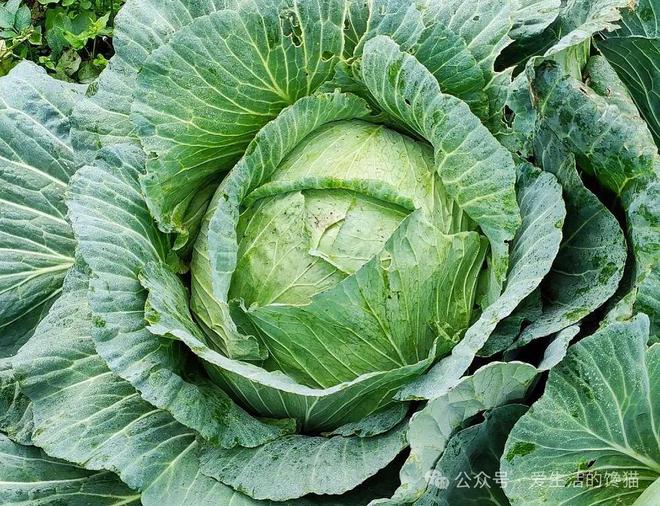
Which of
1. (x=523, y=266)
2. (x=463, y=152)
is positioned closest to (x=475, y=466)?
(x=523, y=266)

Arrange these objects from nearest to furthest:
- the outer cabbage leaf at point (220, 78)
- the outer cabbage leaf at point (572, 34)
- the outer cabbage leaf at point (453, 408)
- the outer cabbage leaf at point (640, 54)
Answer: the outer cabbage leaf at point (453, 408) → the outer cabbage leaf at point (572, 34) → the outer cabbage leaf at point (220, 78) → the outer cabbage leaf at point (640, 54)

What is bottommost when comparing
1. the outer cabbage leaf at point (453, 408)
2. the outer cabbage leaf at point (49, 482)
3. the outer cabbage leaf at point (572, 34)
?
the outer cabbage leaf at point (49, 482)

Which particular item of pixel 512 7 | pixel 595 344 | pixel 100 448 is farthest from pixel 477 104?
pixel 100 448

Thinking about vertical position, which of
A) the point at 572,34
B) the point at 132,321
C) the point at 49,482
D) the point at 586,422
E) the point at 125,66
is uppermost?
the point at 572,34

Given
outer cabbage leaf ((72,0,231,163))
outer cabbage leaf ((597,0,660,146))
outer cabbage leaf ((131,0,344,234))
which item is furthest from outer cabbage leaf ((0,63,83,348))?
outer cabbage leaf ((597,0,660,146))

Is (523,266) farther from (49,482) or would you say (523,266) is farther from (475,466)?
(49,482)

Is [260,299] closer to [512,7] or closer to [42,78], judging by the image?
[512,7]

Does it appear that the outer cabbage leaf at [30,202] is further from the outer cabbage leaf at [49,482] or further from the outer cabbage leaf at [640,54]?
the outer cabbage leaf at [640,54]

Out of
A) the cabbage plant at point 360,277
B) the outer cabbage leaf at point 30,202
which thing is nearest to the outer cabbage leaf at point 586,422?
the cabbage plant at point 360,277
